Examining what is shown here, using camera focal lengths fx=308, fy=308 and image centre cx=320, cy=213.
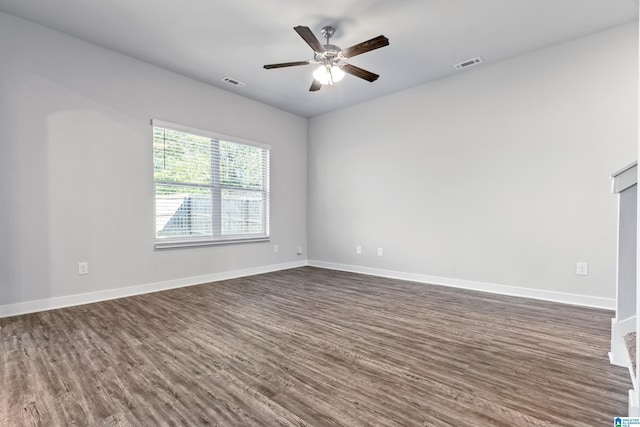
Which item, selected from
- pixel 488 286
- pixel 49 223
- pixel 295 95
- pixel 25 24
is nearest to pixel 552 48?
pixel 488 286

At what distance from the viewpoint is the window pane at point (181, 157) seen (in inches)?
156

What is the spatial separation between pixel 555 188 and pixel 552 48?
1.55 metres

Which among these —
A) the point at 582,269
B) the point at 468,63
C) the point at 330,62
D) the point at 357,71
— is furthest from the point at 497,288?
the point at 330,62

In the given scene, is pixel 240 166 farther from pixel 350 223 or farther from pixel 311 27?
pixel 311 27

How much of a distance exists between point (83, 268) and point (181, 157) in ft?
5.68

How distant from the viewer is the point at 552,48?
3.41 metres

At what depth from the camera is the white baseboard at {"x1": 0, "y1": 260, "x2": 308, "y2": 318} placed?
2.95 metres

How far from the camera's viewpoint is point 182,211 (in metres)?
4.20

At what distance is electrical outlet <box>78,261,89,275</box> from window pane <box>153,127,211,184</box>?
4.08ft

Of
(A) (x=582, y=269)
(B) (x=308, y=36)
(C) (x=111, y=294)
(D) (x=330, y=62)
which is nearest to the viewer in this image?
(B) (x=308, y=36)

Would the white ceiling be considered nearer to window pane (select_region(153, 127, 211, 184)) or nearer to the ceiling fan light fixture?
the ceiling fan light fixture

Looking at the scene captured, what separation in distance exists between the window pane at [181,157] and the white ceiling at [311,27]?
→ 862 mm

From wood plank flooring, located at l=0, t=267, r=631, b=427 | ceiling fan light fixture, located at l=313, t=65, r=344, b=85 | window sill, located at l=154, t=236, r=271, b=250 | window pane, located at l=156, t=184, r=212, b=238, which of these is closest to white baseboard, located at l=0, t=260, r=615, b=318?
wood plank flooring, located at l=0, t=267, r=631, b=427

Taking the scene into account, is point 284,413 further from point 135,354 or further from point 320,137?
point 320,137
